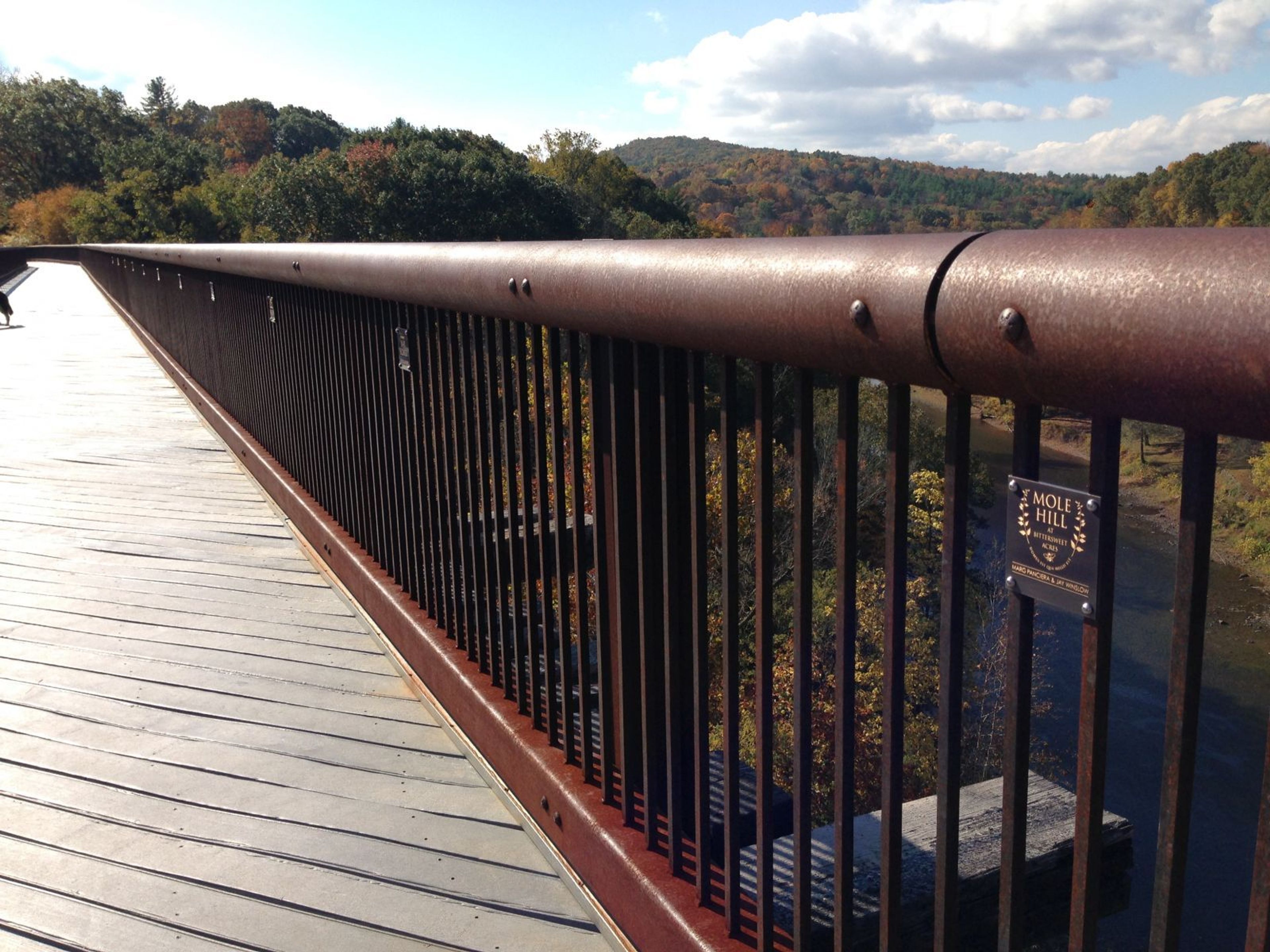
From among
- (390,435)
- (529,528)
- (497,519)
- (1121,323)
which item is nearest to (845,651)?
(1121,323)

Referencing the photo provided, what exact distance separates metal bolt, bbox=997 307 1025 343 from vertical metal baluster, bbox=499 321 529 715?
1.42m

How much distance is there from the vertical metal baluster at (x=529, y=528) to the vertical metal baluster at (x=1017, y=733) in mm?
1317

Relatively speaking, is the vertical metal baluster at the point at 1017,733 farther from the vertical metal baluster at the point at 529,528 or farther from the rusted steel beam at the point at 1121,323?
the vertical metal baluster at the point at 529,528

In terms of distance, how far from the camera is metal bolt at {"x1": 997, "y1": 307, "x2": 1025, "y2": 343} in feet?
3.02

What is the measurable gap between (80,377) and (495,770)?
31.5ft

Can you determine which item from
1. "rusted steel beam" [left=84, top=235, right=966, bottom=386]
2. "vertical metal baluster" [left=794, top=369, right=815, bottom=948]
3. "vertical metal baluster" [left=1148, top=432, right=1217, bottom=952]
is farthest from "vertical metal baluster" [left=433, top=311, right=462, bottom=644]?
"vertical metal baluster" [left=1148, top=432, right=1217, bottom=952]

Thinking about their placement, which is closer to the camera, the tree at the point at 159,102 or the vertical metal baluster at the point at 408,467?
the vertical metal baluster at the point at 408,467

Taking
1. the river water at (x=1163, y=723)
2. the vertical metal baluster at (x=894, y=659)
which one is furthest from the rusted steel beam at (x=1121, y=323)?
the river water at (x=1163, y=723)

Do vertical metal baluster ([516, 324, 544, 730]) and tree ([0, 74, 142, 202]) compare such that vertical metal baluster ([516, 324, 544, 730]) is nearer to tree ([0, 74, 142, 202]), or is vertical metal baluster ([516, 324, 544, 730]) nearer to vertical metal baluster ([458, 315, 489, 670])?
vertical metal baluster ([458, 315, 489, 670])

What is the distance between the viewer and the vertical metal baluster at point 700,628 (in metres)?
1.62

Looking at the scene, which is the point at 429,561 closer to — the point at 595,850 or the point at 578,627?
the point at 578,627

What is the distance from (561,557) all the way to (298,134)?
135075 mm

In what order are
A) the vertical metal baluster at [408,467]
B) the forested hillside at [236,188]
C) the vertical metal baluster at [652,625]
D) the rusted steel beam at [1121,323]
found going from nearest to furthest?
the rusted steel beam at [1121,323] < the vertical metal baluster at [652,625] < the vertical metal baluster at [408,467] < the forested hillside at [236,188]

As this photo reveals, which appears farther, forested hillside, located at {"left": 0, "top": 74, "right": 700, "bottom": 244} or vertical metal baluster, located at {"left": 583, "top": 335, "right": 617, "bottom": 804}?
forested hillside, located at {"left": 0, "top": 74, "right": 700, "bottom": 244}
